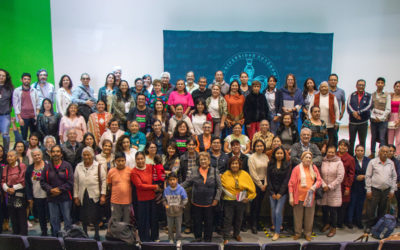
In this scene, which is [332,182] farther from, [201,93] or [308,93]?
[201,93]

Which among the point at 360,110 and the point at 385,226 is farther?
the point at 360,110

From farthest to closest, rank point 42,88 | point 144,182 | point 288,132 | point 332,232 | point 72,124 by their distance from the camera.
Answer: point 42,88, point 72,124, point 288,132, point 332,232, point 144,182

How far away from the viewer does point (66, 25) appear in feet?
30.0

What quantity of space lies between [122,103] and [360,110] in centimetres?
456

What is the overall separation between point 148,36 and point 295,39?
424 centimetres

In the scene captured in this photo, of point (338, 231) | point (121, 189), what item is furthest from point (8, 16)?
point (338, 231)

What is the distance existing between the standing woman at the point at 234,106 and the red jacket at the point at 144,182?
223cm

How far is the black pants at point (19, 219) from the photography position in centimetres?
459

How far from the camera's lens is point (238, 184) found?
455cm

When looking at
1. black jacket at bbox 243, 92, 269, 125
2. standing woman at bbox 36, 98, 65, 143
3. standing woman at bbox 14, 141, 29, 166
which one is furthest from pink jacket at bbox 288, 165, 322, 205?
standing woman at bbox 36, 98, 65, 143

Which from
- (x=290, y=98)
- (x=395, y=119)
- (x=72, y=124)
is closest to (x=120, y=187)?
(x=72, y=124)

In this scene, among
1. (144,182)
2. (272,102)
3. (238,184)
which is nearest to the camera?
(144,182)

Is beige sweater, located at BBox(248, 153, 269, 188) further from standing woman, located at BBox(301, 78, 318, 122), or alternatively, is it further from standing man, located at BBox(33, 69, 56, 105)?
standing man, located at BBox(33, 69, 56, 105)

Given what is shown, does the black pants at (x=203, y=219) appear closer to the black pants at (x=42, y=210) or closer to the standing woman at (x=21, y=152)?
the black pants at (x=42, y=210)
